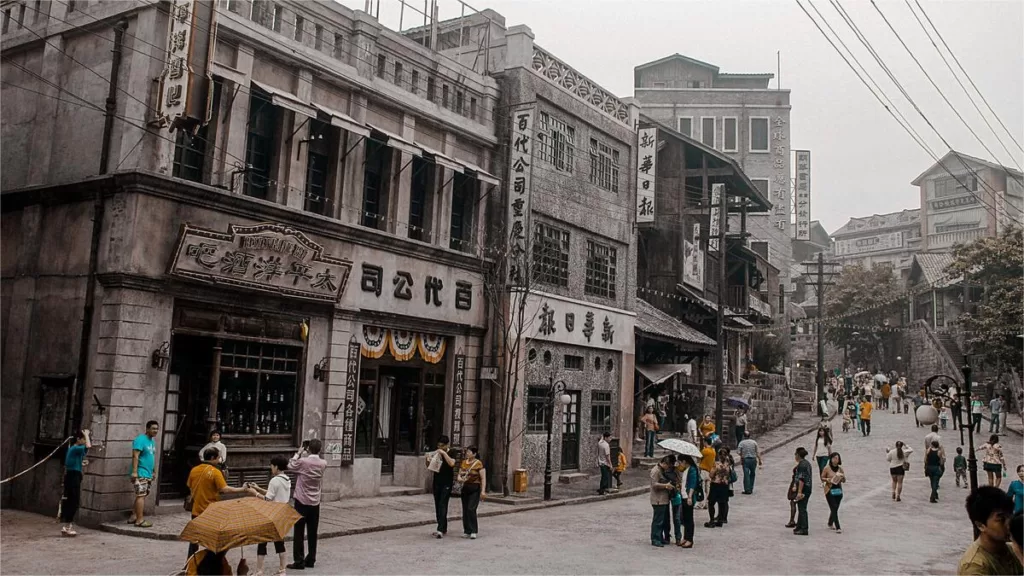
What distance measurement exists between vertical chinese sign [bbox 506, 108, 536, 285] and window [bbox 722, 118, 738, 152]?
1509 inches

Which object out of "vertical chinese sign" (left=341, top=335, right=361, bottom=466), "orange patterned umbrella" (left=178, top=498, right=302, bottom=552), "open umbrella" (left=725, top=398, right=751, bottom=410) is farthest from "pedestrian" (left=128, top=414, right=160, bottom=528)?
"open umbrella" (left=725, top=398, right=751, bottom=410)

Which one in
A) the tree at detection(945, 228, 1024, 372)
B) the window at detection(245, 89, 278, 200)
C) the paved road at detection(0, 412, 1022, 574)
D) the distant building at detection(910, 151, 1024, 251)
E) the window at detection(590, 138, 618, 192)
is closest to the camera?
the paved road at detection(0, 412, 1022, 574)

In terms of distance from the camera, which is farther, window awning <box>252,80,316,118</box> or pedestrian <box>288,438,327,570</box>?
window awning <box>252,80,316,118</box>

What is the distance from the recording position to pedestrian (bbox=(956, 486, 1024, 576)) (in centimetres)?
541

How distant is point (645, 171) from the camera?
2806 centimetres

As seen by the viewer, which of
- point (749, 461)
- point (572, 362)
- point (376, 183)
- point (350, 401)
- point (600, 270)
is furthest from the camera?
point (600, 270)

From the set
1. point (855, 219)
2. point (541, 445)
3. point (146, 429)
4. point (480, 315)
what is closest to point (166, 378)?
point (146, 429)

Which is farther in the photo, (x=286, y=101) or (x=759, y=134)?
(x=759, y=134)

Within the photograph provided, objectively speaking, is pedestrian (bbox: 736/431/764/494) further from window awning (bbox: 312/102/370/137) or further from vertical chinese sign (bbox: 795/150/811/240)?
vertical chinese sign (bbox: 795/150/811/240)

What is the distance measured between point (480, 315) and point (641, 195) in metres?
8.35

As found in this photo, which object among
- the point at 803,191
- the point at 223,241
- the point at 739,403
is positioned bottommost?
the point at 739,403

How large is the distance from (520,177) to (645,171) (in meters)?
6.91

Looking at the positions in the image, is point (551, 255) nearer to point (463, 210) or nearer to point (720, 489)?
point (463, 210)

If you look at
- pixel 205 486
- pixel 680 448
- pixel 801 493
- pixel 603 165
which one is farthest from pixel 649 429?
pixel 205 486
